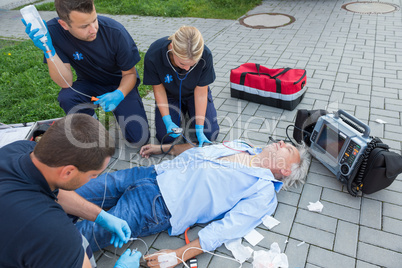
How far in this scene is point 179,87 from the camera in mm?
3305

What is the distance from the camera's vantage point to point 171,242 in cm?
245

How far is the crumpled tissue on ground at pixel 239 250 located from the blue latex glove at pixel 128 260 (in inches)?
28.1

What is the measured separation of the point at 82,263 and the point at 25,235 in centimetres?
32

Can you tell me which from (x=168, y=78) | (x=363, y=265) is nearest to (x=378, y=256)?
(x=363, y=265)

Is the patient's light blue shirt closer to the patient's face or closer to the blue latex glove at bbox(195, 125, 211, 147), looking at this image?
the patient's face

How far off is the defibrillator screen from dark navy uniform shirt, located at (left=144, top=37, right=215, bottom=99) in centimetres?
134

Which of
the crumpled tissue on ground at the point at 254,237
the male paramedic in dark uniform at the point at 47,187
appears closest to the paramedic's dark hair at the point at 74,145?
the male paramedic in dark uniform at the point at 47,187

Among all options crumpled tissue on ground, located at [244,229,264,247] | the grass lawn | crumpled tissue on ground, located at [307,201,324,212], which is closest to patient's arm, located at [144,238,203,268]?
crumpled tissue on ground, located at [244,229,264,247]

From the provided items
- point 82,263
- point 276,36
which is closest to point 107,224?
point 82,263

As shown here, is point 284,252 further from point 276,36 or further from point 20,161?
point 276,36

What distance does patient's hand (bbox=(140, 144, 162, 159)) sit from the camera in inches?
135

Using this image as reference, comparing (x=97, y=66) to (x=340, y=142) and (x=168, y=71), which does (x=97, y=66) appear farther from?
(x=340, y=142)

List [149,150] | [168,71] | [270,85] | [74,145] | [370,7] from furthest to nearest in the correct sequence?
[370,7] < [270,85] < [149,150] < [168,71] < [74,145]

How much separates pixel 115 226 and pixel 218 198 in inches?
33.5
